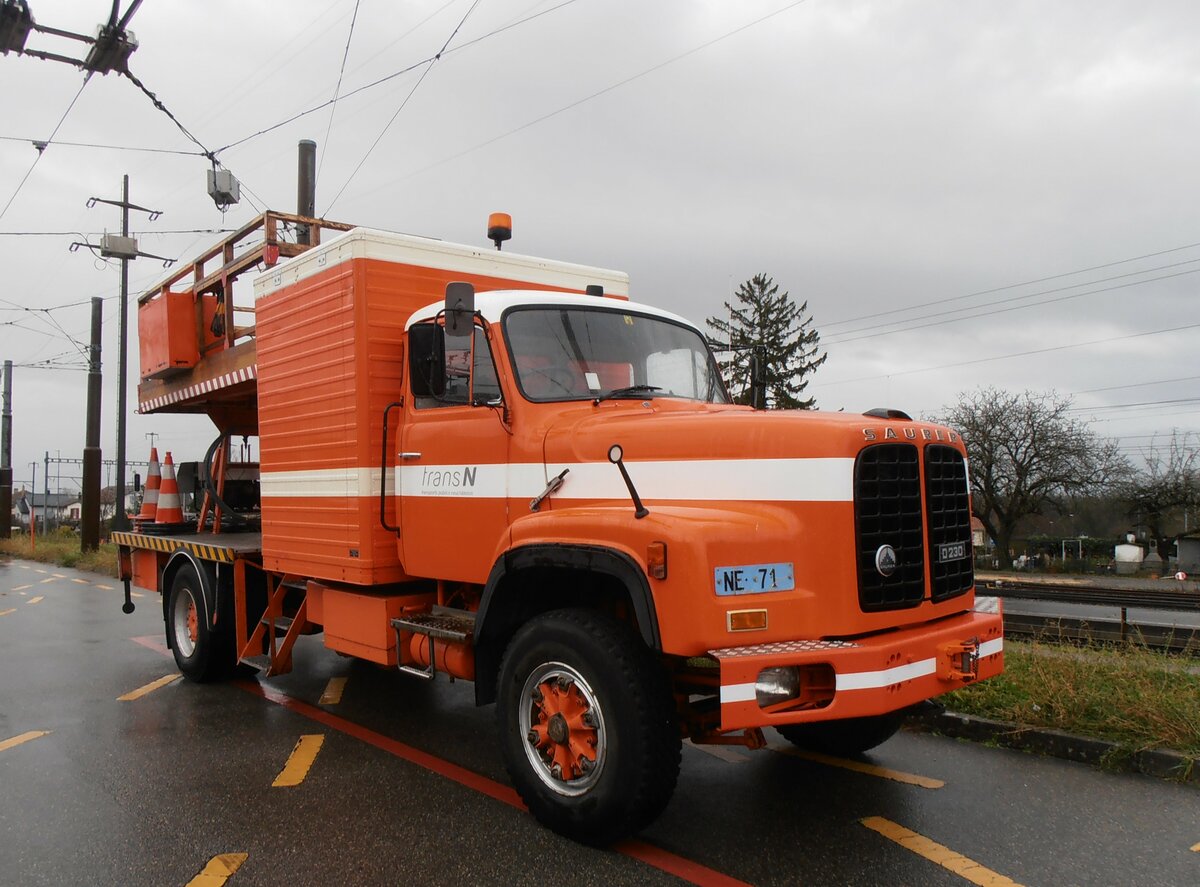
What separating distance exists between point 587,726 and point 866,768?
6.51ft

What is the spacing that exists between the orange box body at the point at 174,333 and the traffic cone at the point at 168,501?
3.57 feet

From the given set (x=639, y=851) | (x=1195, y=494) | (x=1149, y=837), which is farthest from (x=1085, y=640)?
(x=1195, y=494)

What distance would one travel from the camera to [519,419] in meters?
4.70

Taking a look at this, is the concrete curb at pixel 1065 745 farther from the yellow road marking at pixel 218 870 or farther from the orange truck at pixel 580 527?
the yellow road marking at pixel 218 870

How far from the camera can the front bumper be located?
344 centimetres

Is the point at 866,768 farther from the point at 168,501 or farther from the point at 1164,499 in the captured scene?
the point at 1164,499

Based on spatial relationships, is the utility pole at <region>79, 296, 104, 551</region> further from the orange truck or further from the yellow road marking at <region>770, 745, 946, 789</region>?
the yellow road marking at <region>770, 745, 946, 789</region>

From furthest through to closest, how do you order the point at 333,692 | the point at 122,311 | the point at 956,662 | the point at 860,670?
the point at 122,311, the point at 333,692, the point at 956,662, the point at 860,670

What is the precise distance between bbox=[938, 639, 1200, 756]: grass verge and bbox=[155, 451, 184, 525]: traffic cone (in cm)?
724

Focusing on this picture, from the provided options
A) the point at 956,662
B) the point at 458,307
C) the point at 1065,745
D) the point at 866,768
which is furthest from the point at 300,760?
the point at 1065,745

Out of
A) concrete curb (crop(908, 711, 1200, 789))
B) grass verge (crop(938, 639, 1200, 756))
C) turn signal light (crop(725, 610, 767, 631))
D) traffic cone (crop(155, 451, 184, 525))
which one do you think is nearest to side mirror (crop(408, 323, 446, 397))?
turn signal light (crop(725, 610, 767, 631))

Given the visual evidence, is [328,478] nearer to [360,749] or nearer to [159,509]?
[360,749]

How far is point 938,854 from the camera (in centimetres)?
388

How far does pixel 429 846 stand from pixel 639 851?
941mm
